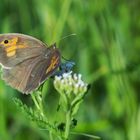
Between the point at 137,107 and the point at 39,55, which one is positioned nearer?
the point at 39,55

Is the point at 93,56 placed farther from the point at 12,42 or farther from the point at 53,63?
the point at 53,63

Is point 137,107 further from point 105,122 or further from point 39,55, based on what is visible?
point 39,55

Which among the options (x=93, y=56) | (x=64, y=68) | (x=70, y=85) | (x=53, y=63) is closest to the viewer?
(x=70, y=85)

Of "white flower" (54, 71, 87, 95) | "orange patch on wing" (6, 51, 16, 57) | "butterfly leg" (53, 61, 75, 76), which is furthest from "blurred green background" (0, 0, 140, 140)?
"white flower" (54, 71, 87, 95)

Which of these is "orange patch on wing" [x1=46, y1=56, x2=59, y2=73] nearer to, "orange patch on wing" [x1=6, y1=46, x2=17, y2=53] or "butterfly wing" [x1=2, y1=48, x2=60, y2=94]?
"butterfly wing" [x1=2, y1=48, x2=60, y2=94]

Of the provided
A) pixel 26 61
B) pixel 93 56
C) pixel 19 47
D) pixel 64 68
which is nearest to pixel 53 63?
pixel 64 68

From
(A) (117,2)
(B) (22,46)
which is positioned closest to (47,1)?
(A) (117,2)

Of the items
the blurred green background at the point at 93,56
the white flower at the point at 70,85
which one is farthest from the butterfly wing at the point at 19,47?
the blurred green background at the point at 93,56
